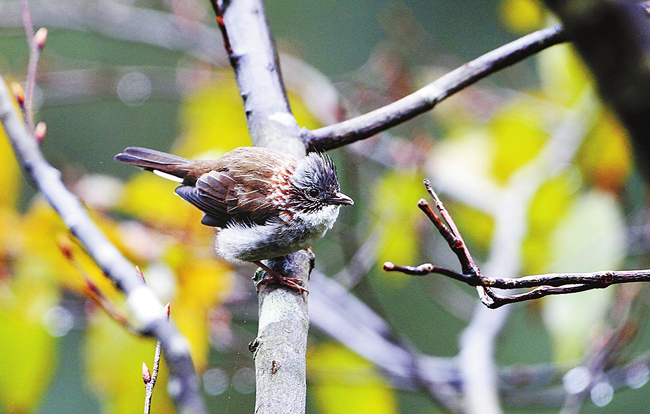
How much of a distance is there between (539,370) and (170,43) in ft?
12.1

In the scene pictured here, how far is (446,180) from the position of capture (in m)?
3.57

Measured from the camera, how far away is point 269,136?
7.00 ft

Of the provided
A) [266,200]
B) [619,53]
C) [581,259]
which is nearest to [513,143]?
[581,259]

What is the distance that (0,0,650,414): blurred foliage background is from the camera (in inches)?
88.9

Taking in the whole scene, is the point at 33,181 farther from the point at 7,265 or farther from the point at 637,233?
the point at 637,233

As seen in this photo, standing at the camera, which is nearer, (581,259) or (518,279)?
(518,279)

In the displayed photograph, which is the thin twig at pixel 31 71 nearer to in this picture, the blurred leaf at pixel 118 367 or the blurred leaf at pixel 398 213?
the blurred leaf at pixel 118 367

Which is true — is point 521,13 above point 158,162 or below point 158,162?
above

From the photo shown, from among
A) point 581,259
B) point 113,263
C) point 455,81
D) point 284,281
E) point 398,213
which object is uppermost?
point 398,213

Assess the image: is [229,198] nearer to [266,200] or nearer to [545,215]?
[266,200]

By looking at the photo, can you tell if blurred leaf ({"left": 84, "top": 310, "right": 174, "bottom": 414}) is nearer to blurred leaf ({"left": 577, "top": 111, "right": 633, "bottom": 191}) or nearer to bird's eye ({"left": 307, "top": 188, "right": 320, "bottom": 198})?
bird's eye ({"left": 307, "top": 188, "right": 320, "bottom": 198})

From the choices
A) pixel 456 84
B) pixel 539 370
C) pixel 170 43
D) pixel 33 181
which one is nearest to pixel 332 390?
pixel 539 370

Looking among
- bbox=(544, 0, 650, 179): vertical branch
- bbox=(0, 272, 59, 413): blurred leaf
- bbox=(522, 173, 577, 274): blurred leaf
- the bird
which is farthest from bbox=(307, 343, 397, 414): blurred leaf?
bbox=(544, 0, 650, 179): vertical branch

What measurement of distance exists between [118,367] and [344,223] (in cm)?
169
